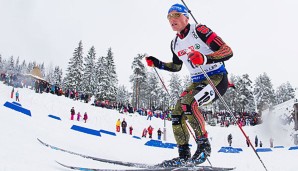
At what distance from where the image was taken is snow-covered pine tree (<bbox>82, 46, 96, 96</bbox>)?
52.9m

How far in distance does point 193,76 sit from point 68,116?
22.1 m

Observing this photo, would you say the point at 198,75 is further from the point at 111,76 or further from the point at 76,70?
the point at 76,70

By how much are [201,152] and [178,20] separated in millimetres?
2189

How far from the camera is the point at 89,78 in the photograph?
175 feet

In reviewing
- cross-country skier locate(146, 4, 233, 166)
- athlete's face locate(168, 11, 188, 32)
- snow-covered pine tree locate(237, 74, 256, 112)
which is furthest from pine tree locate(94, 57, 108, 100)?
athlete's face locate(168, 11, 188, 32)

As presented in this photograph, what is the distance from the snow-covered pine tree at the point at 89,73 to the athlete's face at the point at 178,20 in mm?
49986

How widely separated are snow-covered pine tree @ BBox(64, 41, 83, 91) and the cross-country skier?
46.9 meters

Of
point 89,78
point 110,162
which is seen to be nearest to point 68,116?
point 110,162

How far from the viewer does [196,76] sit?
161 inches

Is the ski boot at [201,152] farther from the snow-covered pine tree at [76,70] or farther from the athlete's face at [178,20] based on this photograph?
the snow-covered pine tree at [76,70]

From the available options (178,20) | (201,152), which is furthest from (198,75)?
(201,152)

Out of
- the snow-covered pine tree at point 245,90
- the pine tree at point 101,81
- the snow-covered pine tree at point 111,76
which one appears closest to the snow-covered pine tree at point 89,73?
the pine tree at point 101,81

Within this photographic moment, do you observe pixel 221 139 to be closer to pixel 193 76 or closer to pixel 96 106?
pixel 96 106

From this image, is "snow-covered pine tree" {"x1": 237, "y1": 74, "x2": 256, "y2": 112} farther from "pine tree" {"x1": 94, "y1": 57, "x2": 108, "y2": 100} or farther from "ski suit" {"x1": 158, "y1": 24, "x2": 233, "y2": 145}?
"ski suit" {"x1": 158, "y1": 24, "x2": 233, "y2": 145}
